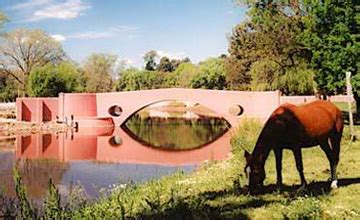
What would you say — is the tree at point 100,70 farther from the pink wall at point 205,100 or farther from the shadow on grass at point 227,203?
the shadow on grass at point 227,203

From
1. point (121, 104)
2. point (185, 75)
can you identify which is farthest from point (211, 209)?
point (185, 75)

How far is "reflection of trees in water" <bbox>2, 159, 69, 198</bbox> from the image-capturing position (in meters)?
13.7

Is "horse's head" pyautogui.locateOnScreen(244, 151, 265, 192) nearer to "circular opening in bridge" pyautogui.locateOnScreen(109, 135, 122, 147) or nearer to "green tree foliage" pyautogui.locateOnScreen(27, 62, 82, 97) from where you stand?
"circular opening in bridge" pyautogui.locateOnScreen(109, 135, 122, 147)

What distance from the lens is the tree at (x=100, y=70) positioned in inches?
2633

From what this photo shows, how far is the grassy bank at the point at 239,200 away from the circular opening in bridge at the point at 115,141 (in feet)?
56.9

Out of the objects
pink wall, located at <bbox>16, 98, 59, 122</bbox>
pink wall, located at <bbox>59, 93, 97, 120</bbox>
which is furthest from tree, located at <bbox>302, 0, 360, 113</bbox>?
pink wall, located at <bbox>16, 98, 59, 122</bbox>

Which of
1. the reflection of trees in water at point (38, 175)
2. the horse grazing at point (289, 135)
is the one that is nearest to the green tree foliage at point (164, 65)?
the reflection of trees in water at point (38, 175)

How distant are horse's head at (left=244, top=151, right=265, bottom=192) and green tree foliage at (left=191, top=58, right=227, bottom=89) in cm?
6001

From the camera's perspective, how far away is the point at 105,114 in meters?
41.8

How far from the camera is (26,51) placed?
54688 mm

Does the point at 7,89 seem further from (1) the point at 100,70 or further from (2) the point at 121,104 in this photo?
(2) the point at 121,104

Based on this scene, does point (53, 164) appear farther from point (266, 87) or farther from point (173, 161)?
point (266, 87)

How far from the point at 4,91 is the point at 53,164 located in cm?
4289

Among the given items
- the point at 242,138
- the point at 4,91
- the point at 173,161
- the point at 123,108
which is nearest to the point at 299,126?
the point at 242,138
